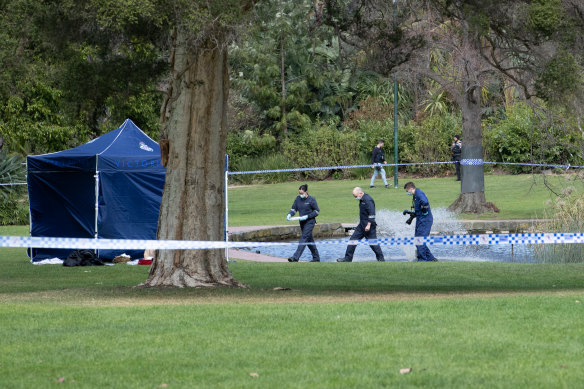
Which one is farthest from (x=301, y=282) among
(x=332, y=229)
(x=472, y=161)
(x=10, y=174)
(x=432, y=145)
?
(x=432, y=145)

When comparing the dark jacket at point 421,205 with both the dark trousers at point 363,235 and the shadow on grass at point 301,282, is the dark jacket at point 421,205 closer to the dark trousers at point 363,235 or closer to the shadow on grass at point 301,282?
the dark trousers at point 363,235

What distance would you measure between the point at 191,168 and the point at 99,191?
226 inches

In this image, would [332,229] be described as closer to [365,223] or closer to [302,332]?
[365,223]

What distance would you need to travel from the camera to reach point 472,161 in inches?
1003

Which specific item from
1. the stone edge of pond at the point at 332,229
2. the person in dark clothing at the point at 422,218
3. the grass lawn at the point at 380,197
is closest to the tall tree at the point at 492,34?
the person in dark clothing at the point at 422,218

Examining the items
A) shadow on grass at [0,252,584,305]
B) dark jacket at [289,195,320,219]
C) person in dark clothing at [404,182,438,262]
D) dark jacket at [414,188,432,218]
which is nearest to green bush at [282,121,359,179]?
dark jacket at [289,195,320,219]

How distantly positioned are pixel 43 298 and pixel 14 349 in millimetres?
4285

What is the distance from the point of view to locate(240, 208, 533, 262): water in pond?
763 inches

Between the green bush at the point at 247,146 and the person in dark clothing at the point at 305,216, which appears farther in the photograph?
the green bush at the point at 247,146

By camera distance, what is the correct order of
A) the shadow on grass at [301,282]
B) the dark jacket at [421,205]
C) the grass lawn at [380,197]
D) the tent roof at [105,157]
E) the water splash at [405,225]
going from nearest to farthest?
the shadow on grass at [301,282], the dark jacket at [421,205], the tent roof at [105,157], the water splash at [405,225], the grass lawn at [380,197]

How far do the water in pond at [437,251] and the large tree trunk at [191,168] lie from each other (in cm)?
712

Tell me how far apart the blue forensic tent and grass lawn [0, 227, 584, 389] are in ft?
15.3

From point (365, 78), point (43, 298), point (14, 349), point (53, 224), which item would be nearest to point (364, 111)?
point (365, 78)

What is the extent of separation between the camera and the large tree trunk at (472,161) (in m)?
25.4
